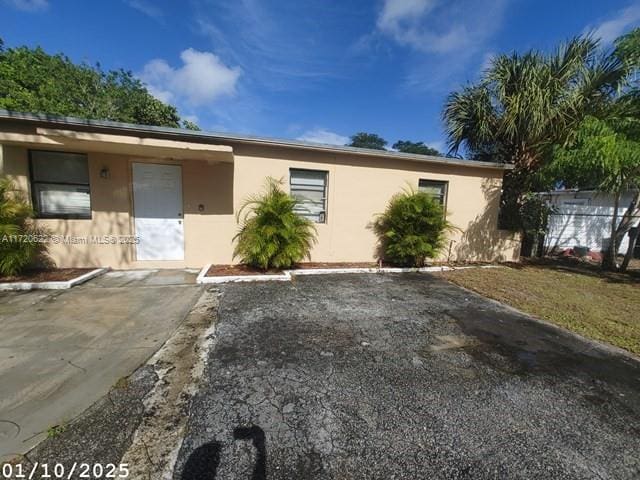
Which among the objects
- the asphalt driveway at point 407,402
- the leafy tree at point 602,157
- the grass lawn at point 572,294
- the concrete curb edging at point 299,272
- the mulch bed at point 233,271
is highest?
the leafy tree at point 602,157

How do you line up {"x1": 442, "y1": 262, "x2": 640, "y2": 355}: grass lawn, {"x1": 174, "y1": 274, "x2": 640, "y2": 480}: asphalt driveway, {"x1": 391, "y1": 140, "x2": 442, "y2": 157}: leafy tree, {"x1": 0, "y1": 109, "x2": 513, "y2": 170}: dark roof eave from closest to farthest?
1. {"x1": 174, "y1": 274, "x2": 640, "y2": 480}: asphalt driveway
2. {"x1": 442, "y1": 262, "x2": 640, "y2": 355}: grass lawn
3. {"x1": 0, "y1": 109, "x2": 513, "y2": 170}: dark roof eave
4. {"x1": 391, "y1": 140, "x2": 442, "y2": 157}: leafy tree

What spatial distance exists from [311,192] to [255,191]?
1.39m

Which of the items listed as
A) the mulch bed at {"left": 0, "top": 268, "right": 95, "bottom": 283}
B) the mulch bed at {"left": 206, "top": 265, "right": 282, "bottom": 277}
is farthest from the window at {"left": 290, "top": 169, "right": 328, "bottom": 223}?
the mulch bed at {"left": 0, "top": 268, "right": 95, "bottom": 283}

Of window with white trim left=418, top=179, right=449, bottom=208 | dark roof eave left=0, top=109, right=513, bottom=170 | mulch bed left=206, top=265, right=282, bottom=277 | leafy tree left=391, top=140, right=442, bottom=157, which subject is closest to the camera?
dark roof eave left=0, top=109, right=513, bottom=170

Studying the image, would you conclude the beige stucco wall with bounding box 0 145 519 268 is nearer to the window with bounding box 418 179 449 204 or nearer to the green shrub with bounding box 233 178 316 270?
the window with bounding box 418 179 449 204

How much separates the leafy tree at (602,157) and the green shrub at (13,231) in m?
10.9

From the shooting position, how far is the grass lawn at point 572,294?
3.78m

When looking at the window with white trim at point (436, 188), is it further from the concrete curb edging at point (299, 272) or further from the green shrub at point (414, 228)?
the concrete curb edging at point (299, 272)

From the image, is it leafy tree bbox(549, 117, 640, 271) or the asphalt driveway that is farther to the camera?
leafy tree bbox(549, 117, 640, 271)

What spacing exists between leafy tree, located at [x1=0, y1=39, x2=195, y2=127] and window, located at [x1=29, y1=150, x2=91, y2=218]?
38.6 ft

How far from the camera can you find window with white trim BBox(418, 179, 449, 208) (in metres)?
7.61

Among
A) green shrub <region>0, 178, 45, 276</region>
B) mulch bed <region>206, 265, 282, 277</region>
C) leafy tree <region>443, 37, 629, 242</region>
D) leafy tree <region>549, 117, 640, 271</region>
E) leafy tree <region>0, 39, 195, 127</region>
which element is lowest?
mulch bed <region>206, 265, 282, 277</region>
